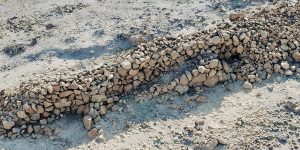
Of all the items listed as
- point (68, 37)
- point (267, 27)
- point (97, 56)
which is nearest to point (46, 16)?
point (68, 37)

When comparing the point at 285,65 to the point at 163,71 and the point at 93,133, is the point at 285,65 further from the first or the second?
the point at 93,133

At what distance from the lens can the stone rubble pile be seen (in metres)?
5.82

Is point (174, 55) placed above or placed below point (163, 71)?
above

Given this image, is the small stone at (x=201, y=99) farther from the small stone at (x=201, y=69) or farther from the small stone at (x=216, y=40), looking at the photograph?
the small stone at (x=216, y=40)

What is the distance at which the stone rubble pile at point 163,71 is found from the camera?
5.82 m

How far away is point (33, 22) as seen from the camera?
7.11 metres

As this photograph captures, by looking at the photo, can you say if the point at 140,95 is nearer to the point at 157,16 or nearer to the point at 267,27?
the point at 157,16

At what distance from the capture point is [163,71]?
6.08m

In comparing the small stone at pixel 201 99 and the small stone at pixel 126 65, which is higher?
the small stone at pixel 126 65

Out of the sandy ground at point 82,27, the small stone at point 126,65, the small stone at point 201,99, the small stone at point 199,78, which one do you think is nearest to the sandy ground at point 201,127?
the small stone at point 201,99

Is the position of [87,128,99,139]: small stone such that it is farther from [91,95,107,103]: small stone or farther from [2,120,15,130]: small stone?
[2,120,15,130]: small stone

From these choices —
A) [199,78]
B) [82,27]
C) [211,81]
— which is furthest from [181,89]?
[82,27]

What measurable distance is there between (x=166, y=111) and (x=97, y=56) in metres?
1.12

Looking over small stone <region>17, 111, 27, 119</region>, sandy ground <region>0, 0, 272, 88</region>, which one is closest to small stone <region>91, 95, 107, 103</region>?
sandy ground <region>0, 0, 272, 88</region>
